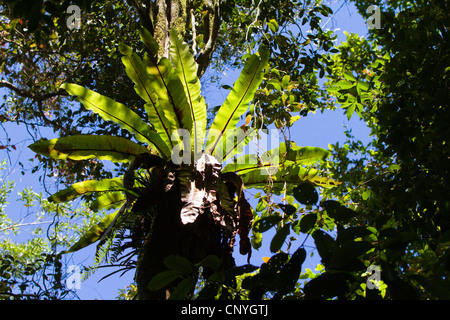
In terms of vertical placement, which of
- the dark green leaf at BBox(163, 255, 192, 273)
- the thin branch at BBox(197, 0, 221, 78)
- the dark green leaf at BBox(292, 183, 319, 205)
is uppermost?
the thin branch at BBox(197, 0, 221, 78)

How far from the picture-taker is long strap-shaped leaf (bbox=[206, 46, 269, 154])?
2.80m

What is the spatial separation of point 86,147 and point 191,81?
3.03 ft

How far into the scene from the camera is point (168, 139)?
9.32 feet

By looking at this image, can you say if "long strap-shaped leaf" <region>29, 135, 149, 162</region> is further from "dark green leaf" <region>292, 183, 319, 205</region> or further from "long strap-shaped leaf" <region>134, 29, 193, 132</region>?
"dark green leaf" <region>292, 183, 319, 205</region>

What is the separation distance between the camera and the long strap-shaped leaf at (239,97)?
280 cm

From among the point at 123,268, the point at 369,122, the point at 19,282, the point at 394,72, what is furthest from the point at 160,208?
the point at 369,122

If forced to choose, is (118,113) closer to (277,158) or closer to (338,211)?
(277,158)

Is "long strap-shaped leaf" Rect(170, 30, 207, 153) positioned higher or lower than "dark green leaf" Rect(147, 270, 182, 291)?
higher

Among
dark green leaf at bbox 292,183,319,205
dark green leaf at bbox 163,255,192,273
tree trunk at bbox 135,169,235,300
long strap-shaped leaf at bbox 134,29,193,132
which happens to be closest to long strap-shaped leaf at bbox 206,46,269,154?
long strap-shaped leaf at bbox 134,29,193,132

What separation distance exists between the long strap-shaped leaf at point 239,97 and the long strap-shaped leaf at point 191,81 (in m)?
0.12

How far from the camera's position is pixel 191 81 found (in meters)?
2.82

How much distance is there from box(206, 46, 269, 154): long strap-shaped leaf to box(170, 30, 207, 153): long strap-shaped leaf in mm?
123
